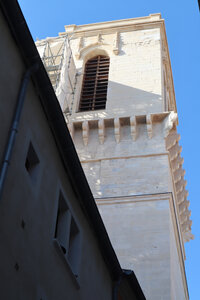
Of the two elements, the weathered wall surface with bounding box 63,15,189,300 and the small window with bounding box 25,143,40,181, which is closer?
the small window with bounding box 25,143,40,181

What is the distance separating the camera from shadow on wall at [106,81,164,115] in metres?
23.7

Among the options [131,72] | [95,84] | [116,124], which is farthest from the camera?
[95,84]

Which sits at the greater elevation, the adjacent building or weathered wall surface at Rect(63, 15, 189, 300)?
weathered wall surface at Rect(63, 15, 189, 300)

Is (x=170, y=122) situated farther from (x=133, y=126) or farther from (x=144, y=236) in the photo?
(x=144, y=236)

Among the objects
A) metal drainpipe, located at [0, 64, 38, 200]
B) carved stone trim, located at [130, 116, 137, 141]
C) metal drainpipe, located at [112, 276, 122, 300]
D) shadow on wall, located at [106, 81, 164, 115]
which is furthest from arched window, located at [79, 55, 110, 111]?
metal drainpipe, located at [0, 64, 38, 200]

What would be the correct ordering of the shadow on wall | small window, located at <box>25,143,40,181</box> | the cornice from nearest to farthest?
small window, located at <box>25,143,40,181</box>
the shadow on wall
the cornice

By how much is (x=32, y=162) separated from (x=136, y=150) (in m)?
12.9

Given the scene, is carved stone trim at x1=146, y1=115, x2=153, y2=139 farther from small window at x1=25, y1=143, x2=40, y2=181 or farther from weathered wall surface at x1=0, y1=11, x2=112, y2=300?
small window at x1=25, y1=143, x2=40, y2=181

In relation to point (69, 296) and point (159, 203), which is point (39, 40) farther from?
point (69, 296)

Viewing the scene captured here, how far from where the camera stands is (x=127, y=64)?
26.7 m

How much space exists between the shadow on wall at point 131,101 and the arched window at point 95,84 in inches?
23.9

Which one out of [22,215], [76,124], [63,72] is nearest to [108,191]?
[76,124]

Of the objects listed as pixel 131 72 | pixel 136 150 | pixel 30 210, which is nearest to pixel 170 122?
pixel 136 150

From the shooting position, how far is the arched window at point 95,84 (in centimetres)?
2536
